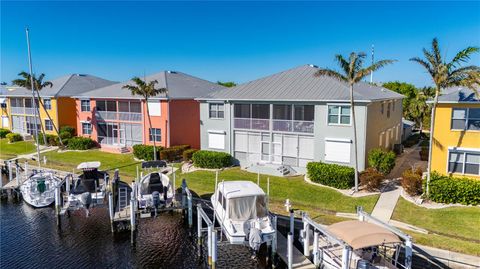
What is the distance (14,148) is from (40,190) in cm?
2449

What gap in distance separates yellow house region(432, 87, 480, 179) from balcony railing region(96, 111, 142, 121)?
29029 mm

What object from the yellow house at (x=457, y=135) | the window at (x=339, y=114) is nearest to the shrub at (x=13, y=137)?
the window at (x=339, y=114)

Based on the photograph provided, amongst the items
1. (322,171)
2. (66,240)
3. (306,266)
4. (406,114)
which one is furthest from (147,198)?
(406,114)

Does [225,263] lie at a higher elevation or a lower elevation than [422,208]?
lower

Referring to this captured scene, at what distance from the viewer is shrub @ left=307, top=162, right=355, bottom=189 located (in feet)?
82.7

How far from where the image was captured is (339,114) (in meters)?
27.3

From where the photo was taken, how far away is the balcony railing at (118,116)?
39.6 meters

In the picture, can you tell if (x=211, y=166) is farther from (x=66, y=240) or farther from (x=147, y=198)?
(x=66, y=240)

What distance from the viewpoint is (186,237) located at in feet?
64.7

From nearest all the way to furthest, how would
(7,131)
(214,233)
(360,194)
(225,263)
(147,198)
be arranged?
(214,233) < (225,263) < (147,198) < (360,194) < (7,131)

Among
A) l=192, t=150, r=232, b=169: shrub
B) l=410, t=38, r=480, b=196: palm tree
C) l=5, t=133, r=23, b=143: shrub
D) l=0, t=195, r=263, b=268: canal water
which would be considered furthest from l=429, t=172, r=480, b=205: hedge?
l=5, t=133, r=23, b=143: shrub

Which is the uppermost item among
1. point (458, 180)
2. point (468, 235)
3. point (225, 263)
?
point (458, 180)

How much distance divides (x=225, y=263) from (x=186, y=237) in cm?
371

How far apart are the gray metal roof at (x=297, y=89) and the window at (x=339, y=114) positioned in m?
0.81
